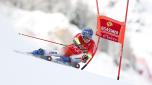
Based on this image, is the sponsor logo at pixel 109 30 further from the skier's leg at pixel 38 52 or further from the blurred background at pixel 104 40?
the skier's leg at pixel 38 52

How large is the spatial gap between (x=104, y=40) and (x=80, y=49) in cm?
45

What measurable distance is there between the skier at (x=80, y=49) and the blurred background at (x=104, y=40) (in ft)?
0.96

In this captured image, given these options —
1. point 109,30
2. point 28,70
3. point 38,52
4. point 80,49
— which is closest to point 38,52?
point 38,52

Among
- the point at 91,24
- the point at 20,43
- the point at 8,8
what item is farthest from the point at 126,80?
the point at 8,8

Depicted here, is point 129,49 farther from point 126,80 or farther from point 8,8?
point 8,8

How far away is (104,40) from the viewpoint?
5160mm

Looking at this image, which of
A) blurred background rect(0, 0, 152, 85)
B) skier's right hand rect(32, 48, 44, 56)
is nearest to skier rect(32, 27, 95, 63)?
→ skier's right hand rect(32, 48, 44, 56)

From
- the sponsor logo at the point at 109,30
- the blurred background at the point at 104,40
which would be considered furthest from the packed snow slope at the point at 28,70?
the sponsor logo at the point at 109,30

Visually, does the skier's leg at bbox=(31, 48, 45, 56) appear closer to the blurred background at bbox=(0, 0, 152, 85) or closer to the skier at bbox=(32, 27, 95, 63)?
the skier at bbox=(32, 27, 95, 63)

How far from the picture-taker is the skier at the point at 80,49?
4809 millimetres

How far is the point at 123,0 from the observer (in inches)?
219

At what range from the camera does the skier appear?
4809 millimetres

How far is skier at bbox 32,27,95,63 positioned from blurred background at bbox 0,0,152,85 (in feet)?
0.96

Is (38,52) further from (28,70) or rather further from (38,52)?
(28,70)
